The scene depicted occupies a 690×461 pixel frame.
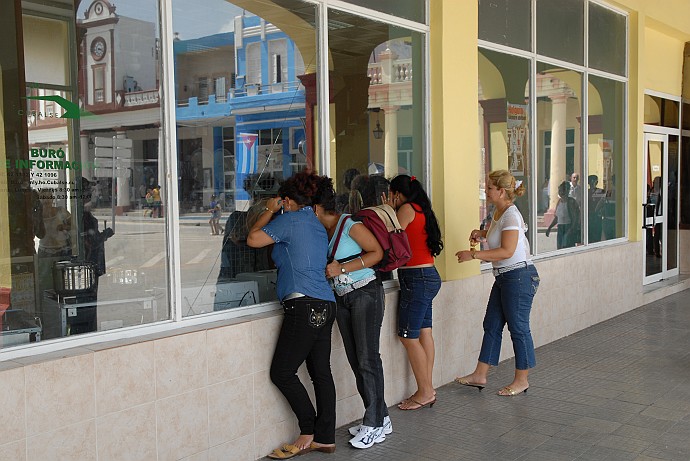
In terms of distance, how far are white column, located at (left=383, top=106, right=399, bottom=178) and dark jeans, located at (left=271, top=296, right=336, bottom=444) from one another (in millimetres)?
1909

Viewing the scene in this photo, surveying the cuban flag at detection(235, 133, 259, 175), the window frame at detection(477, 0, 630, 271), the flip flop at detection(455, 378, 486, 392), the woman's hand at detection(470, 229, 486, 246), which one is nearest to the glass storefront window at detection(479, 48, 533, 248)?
the window frame at detection(477, 0, 630, 271)

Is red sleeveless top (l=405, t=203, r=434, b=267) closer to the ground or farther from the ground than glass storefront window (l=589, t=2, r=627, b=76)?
closer to the ground

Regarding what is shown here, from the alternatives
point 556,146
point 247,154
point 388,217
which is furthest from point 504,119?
point 247,154

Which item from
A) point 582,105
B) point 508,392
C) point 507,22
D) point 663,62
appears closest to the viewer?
point 508,392

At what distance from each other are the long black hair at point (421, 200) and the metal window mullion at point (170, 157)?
1.75 m

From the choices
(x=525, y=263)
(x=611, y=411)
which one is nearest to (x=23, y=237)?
(x=525, y=263)

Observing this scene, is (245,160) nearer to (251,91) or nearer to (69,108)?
(251,91)

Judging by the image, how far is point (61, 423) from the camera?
12.0ft

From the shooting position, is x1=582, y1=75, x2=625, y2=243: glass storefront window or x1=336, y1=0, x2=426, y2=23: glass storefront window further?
x1=582, y1=75, x2=625, y2=243: glass storefront window

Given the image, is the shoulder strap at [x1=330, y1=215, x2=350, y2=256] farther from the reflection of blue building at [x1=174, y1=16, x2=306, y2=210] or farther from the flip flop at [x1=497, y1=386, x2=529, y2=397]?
the flip flop at [x1=497, y1=386, x2=529, y2=397]

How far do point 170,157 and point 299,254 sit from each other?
92cm

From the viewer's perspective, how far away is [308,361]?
15.8 feet

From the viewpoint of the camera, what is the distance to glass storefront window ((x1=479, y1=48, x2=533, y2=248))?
720 cm

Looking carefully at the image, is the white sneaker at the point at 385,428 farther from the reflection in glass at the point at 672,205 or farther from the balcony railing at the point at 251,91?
the reflection in glass at the point at 672,205
